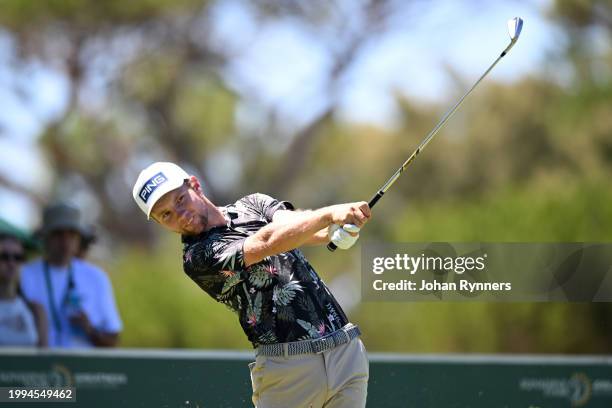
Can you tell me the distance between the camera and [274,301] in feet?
14.5

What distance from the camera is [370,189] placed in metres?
27.6

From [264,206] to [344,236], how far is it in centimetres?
55

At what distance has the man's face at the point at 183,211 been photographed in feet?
14.6

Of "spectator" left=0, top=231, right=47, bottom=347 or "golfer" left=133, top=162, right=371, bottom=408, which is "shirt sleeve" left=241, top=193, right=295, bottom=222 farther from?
"spectator" left=0, top=231, right=47, bottom=347

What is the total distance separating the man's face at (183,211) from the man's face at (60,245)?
4128 mm

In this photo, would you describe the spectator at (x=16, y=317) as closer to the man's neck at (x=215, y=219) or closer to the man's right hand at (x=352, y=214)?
the man's neck at (x=215, y=219)

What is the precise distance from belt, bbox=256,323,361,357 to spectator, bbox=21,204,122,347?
13.0 feet

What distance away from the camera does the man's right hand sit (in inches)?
167

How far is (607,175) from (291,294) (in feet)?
53.4

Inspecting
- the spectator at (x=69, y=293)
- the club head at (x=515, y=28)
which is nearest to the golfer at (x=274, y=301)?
the club head at (x=515, y=28)

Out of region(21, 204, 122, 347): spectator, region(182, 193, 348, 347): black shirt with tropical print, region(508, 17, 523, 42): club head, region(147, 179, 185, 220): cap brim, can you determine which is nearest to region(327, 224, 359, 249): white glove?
region(182, 193, 348, 347): black shirt with tropical print

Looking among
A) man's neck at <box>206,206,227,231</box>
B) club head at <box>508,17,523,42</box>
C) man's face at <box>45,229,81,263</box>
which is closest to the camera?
man's neck at <box>206,206,227,231</box>

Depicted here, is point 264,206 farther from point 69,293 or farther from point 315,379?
point 69,293

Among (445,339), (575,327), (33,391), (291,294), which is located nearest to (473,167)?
(445,339)
